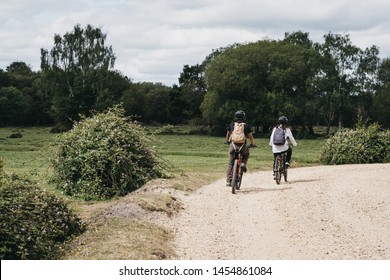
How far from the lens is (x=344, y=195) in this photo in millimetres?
18188

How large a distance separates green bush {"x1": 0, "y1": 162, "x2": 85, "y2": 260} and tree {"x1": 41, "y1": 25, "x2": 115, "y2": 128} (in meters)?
70.3

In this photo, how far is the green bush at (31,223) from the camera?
1081cm

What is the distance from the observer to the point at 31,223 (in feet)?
38.4

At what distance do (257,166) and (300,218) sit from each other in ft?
52.8

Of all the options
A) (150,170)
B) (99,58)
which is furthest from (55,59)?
(150,170)

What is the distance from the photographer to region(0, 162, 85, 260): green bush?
35.5 ft

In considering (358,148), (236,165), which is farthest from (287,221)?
(358,148)

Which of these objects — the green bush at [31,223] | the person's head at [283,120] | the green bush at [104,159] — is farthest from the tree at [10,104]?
the green bush at [31,223]

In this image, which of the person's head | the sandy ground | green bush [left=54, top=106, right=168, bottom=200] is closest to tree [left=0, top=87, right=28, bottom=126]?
green bush [left=54, top=106, right=168, bottom=200]

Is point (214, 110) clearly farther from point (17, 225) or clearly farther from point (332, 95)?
point (17, 225)

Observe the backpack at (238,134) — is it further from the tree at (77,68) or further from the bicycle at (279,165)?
the tree at (77,68)

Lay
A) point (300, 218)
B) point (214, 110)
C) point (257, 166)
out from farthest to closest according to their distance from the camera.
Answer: point (214, 110), point (257, 166), point (300, 218)

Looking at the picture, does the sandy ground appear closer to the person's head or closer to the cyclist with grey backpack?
the cyclist with grey backpack

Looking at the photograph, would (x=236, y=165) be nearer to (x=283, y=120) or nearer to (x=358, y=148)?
(x=283, y=120)
